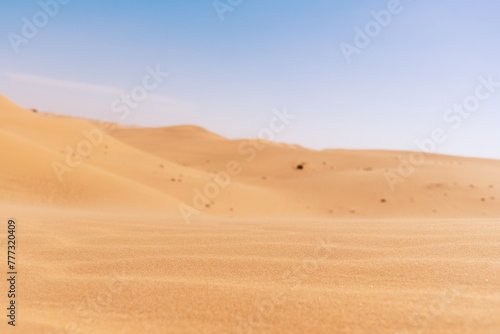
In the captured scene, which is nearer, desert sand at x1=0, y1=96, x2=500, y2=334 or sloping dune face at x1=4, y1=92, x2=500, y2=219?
desert sand at x1=0, y1=96, x2=500, y2=334

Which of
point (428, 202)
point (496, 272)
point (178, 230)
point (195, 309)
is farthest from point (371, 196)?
point (195, 309)

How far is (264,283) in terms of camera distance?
1.92 meters

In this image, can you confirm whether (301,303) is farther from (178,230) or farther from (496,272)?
(178,230)

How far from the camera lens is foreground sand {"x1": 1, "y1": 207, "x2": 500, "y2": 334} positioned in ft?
Result: 4.85

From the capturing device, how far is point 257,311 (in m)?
1.59

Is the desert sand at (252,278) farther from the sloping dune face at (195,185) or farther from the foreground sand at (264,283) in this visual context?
the sloping dune face at (195,185)

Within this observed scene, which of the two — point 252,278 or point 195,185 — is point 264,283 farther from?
point 195,185

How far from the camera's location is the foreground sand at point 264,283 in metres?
1.48

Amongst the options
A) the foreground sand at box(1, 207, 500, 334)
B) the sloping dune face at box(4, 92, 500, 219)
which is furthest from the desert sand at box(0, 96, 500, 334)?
the sloping dune face at box(4, 92, 500, 219)

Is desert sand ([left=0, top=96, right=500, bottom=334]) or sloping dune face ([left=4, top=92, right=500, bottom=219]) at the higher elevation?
sloping dune face ([left=4, top=92, right=500, bottom=219])

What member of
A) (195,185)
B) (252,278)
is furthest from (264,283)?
(195,185)

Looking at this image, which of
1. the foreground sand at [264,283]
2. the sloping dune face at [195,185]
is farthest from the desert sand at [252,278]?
the sloping dune face at [195,185]

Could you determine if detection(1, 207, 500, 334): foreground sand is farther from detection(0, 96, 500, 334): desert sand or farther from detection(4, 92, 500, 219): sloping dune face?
detection(4, 92, 500, 219): sloping dune face

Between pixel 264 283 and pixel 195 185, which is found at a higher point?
pixel 195 185
